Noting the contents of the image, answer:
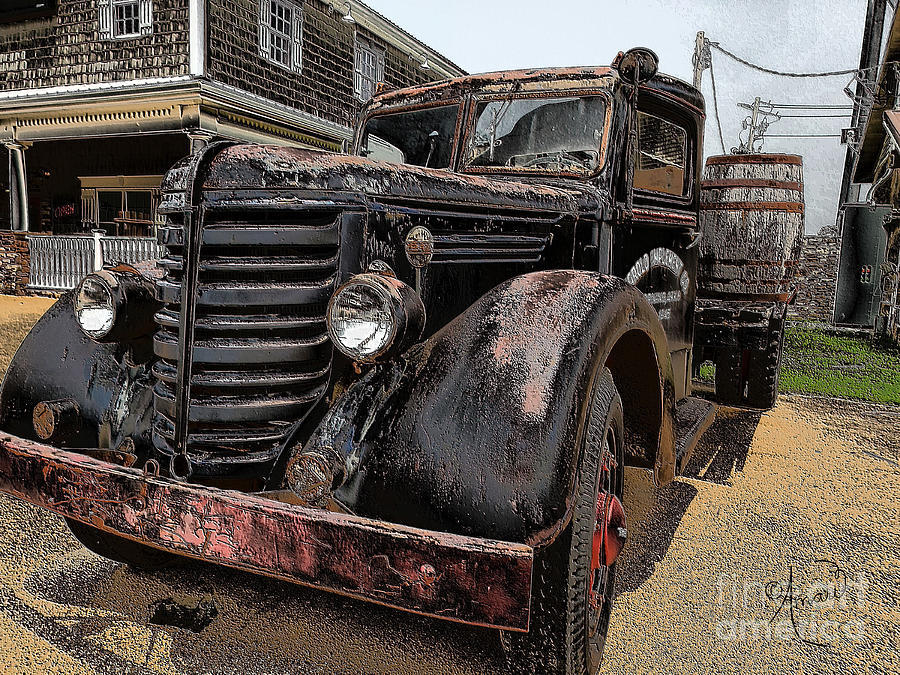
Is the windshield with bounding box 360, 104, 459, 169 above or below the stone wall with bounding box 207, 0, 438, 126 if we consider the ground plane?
below

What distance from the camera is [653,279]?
358 cm

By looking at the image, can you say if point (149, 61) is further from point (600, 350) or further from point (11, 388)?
point (600, 350)

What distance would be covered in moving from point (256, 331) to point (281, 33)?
528 inches

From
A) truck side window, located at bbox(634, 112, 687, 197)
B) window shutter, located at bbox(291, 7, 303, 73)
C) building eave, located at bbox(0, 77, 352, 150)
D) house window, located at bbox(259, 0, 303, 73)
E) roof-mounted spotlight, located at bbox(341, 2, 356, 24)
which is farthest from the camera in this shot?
roof-mounted spotlight, located at bbox(341, 2, 356, 24)

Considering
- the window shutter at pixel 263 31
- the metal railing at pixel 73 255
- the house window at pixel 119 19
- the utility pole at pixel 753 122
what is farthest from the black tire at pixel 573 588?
the utility pole at pixel 753 122

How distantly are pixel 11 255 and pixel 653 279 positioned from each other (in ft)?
45.9

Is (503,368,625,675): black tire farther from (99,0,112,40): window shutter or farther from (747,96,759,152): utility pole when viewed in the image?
(747,96,759,152): utility pole

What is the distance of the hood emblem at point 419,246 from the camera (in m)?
2.17

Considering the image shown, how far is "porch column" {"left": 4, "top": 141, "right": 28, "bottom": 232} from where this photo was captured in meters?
13.8

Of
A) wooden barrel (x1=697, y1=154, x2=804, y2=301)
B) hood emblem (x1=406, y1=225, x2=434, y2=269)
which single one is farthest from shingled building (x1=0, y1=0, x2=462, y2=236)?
hood emblem (x1=406, y1=225, x2=434, y2=269)

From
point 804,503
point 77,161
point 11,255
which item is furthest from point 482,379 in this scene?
point 77,161

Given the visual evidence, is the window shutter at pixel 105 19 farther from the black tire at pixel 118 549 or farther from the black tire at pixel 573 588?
the black tire at pixel 573 588

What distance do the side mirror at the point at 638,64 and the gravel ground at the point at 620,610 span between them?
6.87 feet

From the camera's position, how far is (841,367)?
8.23 metres
